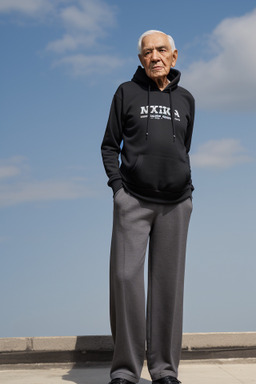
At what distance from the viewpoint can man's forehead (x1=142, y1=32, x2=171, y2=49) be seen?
3551 millimetres

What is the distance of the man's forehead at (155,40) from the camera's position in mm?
3551

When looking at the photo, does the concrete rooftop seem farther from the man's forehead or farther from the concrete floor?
the man's forehead

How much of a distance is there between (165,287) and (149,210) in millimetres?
504

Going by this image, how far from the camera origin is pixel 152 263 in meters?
3.56

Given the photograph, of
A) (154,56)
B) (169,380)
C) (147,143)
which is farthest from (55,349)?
(154,56)

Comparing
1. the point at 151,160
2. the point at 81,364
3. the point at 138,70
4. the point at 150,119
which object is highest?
the point at 138,70

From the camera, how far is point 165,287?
A: 3.55 m

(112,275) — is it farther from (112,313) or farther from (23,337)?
(23,337)

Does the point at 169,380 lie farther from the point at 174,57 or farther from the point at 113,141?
Answer: the point at 174,57

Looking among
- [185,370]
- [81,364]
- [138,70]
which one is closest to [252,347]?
[185,370]

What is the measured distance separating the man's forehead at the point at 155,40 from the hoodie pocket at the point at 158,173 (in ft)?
2.35

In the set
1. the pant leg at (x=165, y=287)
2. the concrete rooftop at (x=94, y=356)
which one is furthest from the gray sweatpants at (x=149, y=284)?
the concrete rooftop at (x=94, y=356)

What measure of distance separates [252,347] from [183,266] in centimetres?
151

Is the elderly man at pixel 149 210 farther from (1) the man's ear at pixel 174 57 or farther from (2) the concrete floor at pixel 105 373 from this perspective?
(2) the concrete floor at pixel 105 373
